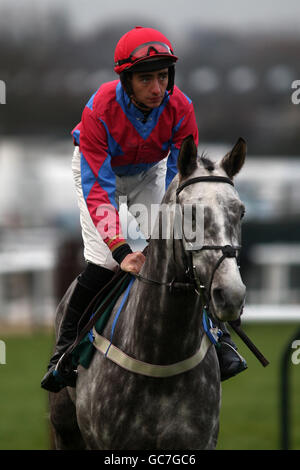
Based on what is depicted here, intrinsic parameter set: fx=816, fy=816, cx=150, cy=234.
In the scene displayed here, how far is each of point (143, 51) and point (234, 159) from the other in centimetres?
63

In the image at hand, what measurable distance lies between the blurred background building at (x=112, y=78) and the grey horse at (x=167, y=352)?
38.5ft

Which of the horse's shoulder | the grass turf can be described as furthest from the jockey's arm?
the grass turf

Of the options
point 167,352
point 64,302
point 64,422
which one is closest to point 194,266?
point 167,352

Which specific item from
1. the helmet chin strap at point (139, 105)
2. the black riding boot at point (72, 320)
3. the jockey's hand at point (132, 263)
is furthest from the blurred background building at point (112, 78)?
the jockey's hand at point (132, 263)

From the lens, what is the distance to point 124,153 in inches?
146

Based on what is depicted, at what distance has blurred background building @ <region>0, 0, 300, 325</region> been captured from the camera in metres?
17.6

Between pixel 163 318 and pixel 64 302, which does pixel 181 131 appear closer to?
pixel 163 318

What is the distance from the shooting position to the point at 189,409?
3365mm

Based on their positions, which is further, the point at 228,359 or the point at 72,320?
the point at 72,320

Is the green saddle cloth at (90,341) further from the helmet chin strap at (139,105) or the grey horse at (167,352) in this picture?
the helmet chin strap at (139,105)

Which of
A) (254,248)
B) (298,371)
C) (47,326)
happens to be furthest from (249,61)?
(298,371)

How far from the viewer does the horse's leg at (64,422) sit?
4.22 meters
